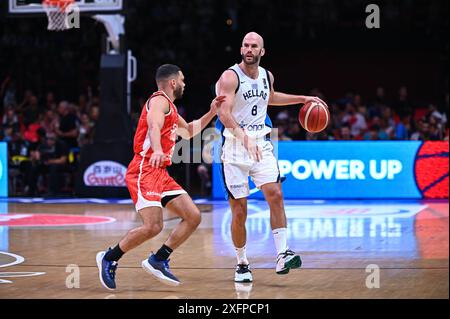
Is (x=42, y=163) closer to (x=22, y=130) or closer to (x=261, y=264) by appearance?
(x=22, y=130)

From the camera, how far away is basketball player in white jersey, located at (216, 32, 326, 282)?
319 inches

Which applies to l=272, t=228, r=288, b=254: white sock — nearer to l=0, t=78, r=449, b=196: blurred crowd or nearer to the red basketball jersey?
the red basketball jersey

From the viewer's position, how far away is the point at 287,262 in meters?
7.88

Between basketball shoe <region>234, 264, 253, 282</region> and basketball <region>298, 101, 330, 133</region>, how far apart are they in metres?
1.66

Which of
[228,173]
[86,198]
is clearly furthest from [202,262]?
[86,198]

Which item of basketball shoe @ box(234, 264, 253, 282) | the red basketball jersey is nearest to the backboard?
the red basketball jersey

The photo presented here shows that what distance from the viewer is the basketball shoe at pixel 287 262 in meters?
7.87

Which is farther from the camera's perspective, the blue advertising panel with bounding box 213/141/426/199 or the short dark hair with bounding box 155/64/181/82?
the blue advertising panel with bounding box 213/141/426/199

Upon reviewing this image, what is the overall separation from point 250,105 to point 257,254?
7.39ft

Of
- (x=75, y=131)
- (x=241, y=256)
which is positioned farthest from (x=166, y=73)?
(x=75, y=131)

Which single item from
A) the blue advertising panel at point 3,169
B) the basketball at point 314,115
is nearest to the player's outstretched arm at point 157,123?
the basketball at point 314,115

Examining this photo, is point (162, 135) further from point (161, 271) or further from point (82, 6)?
point (82, 6)

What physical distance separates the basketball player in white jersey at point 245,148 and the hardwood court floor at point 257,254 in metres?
0.43

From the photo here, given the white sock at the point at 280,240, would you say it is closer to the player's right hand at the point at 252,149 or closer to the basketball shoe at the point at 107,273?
the player's right hand at the point at 252,149
